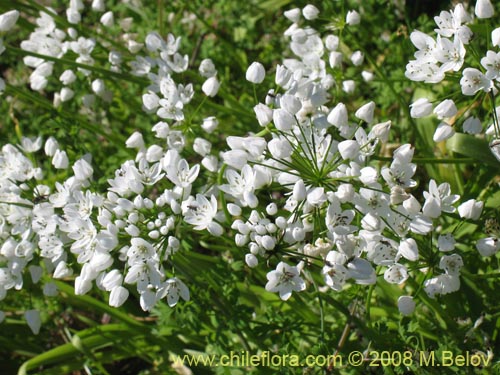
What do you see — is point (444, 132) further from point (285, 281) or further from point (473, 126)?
point (285, 281)

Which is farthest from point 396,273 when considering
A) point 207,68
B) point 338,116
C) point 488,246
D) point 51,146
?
point 51,146

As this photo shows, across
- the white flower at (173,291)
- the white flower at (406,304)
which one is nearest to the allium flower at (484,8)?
the white flower at (406,304)

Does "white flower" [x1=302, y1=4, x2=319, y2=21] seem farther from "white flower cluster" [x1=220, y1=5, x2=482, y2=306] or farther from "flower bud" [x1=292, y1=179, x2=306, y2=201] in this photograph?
"flower bud" [x1=292, y1=179, x2=306, y2=201]

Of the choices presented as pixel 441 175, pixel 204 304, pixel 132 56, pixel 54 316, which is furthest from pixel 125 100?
pixel 441 175

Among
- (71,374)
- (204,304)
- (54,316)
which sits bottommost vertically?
(71,374)

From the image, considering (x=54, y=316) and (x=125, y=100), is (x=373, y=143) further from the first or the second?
(x=54, y=316)
